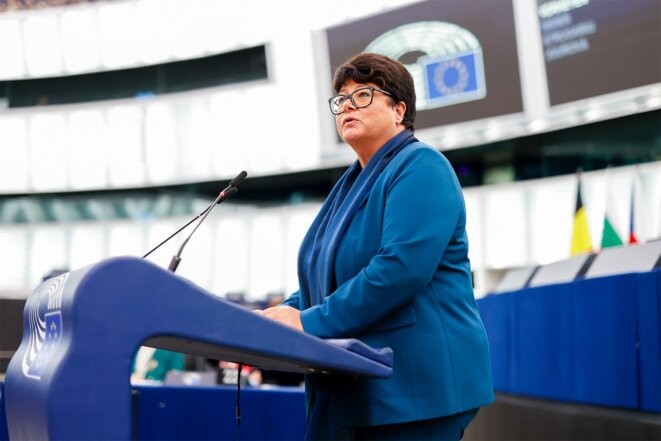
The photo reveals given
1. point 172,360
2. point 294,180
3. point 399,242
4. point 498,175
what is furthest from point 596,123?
point 399,242

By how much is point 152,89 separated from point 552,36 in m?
9.15

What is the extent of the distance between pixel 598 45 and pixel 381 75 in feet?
24.0

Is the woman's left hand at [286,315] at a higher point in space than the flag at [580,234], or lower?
higher

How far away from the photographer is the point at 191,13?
51.3ft

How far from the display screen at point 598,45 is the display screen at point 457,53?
16.9 inches

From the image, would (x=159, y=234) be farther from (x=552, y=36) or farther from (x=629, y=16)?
(x=629, y=16)

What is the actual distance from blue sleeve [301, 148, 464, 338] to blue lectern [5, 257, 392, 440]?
18cm

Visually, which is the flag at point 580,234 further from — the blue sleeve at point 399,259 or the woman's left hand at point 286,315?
the woman's left hand at point 286,315

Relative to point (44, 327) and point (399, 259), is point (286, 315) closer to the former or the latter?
point (399, 259)

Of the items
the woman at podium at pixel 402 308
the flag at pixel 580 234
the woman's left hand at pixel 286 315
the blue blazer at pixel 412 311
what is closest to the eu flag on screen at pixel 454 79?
the flag at pixel 580 234

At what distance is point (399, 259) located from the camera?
1.49m

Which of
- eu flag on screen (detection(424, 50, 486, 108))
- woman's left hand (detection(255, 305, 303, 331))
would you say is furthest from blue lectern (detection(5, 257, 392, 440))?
eu flag on screen (detection(424, 50, 486, 108))

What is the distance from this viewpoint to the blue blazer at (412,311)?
4.89 ft

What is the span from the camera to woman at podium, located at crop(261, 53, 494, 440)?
1.49 m
